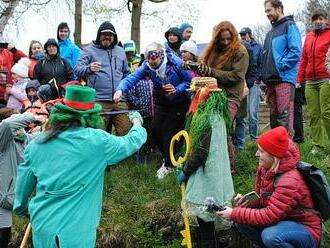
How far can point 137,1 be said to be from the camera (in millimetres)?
18484

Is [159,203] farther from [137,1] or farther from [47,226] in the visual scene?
[137,1]

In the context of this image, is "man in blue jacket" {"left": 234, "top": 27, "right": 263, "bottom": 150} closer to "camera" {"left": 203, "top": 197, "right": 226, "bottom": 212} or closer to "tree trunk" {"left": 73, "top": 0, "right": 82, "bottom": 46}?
"camera" {"left": 203, "top": 197, "right": 226, "bottom": 212}

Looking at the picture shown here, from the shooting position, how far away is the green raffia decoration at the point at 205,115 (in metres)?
5.45

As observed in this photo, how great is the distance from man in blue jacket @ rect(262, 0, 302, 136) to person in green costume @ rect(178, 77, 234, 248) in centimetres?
160

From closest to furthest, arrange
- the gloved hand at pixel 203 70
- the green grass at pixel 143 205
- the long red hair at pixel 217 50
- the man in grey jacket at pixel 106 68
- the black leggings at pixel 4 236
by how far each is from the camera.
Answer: the black leggings at pixel 4 236 < the gloved hand at pixel 203 70 < the long red hair at pixel 217 50 < the green grass at pixel 143 205 < the man in grey jacket at pixel 106 68

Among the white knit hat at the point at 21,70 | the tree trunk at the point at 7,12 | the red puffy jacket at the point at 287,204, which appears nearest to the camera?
the red puffy jacket at the point at 287,204

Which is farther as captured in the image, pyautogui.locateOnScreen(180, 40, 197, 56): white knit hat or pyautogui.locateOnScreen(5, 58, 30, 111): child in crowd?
pyautogui.locateOnScreen(5, 58, 30, 111): child in crowd

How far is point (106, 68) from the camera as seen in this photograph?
24.7 feet

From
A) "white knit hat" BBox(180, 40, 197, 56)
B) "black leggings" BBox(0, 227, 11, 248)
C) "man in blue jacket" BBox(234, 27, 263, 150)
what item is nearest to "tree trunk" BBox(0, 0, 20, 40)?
"man in blue jacket" BBox(234, 27, 263, 150)

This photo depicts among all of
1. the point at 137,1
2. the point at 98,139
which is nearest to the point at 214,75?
the point at 98,139

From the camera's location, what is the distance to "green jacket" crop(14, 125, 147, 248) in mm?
3957

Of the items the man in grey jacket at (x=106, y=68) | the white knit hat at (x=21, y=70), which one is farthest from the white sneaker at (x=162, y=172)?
the white knit hat at (x=21, y=70)

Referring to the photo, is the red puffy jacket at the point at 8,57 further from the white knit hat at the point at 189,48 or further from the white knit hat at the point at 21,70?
the white knit hat at the point at 189,48

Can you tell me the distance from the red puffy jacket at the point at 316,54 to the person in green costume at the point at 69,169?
428cm
